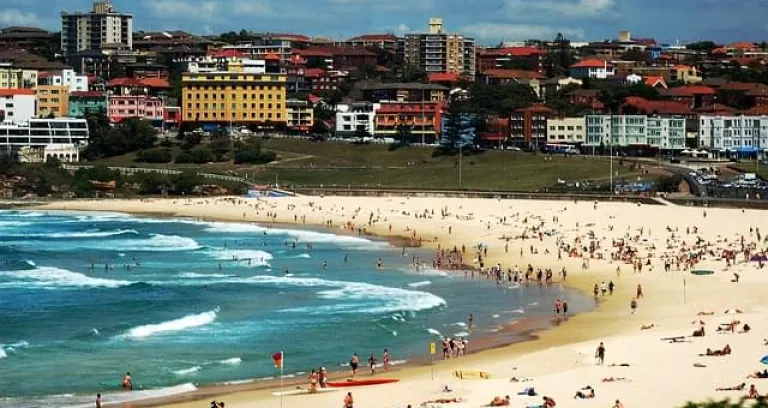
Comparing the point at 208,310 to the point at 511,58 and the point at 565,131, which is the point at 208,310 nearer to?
the point at 565,131

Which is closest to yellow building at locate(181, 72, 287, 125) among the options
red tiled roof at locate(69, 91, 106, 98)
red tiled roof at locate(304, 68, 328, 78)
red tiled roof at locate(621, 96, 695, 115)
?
red tiled roof at locate(69, 91, 106, 98)

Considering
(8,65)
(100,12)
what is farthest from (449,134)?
(100,12)

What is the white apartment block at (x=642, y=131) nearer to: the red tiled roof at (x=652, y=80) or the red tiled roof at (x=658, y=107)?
the red tiled roof at (x=658, y=107)

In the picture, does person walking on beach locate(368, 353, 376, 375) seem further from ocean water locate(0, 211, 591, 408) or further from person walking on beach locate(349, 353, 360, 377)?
ocean water locate(0, 211, 591, 408)

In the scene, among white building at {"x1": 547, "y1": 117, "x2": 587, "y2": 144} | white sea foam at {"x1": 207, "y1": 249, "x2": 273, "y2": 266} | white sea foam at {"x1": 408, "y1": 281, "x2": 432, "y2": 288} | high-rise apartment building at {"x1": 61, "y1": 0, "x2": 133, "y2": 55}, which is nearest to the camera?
white sea foam at {"x1": 408, "y1": 281, "x2": 432, "y2": 288}

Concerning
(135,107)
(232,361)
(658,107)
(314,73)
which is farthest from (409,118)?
(232,361)

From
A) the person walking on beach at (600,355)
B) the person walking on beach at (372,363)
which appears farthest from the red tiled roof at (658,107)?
the person walking on beach at (600,355)

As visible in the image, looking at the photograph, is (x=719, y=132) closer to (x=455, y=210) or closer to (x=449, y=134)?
(x=449, y=134)
